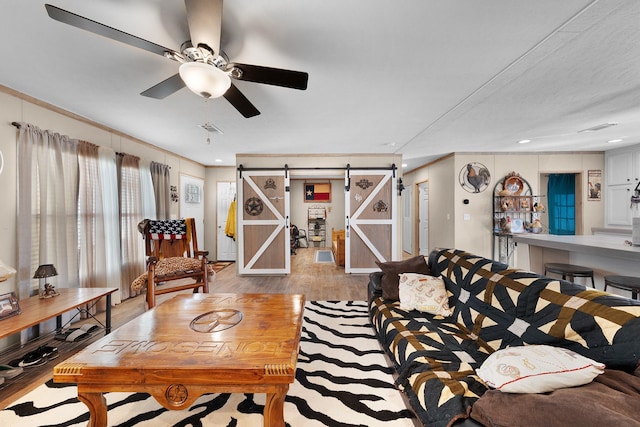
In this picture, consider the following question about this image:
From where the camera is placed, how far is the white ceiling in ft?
4.51

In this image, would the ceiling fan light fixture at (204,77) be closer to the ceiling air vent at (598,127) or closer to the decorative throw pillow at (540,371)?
the decorative throw pillow at (540,371)

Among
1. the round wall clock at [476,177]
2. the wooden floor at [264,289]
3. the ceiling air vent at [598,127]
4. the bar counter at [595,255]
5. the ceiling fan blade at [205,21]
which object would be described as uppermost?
the ceiling air vent at [598,127]

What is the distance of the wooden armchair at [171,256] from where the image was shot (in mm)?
2912

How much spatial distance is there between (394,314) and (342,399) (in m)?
0.75

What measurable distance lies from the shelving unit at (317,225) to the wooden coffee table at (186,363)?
6.44 metres

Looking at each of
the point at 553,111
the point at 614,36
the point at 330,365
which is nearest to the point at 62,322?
the point at 330,365

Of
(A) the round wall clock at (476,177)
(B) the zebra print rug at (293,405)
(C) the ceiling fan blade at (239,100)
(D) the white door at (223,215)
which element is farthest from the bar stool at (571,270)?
(D) the white door at (223,215)

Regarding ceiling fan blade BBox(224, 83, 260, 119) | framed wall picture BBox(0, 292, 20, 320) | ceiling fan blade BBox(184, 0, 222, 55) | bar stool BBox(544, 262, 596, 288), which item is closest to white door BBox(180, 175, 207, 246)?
framed wall picture BBox(0, 292, 20, 320)

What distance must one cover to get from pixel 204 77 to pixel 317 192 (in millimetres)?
6641

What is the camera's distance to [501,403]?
3.09 feet

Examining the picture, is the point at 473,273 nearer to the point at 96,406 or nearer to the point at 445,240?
the point at 96,406

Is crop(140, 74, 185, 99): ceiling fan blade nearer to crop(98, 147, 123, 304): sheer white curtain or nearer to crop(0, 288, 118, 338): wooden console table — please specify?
crop(0, 288, 118, 338): wooden console table

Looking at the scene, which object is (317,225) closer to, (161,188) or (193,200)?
(193,200)

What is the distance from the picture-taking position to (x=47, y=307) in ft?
6.74
